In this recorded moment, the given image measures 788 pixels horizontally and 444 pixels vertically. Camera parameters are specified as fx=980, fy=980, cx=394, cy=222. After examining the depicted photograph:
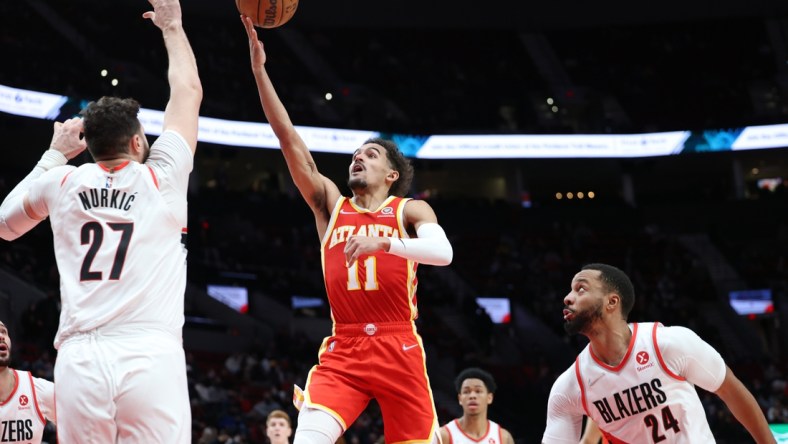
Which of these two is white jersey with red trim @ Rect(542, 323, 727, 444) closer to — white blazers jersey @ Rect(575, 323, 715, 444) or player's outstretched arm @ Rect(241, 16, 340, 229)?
white blazers jersey @ Rect(575, 323, 715, 444)

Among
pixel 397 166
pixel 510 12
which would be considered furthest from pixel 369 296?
pixel 510 12

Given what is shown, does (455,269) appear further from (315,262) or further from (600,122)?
(600,122)

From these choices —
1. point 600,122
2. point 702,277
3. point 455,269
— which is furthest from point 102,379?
point 600,122

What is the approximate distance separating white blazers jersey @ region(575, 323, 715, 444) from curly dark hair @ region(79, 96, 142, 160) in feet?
9.15

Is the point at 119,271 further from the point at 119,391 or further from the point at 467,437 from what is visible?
the point at 467,437

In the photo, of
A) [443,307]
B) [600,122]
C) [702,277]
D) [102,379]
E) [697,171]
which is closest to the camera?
[102,379]

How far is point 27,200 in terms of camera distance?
155 inches

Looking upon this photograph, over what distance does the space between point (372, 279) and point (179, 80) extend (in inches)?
69.6

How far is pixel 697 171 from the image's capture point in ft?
108

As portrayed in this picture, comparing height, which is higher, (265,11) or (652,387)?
(265,11)

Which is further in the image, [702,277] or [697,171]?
[697,171]

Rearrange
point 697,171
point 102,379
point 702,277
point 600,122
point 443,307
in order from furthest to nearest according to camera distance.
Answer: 1. point 697,171
2. point 600,122
3. point 702,277
4. point 443,307
5. point 102,379

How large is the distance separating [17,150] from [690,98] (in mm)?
19955

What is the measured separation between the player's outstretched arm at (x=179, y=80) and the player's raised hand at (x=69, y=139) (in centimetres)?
41
